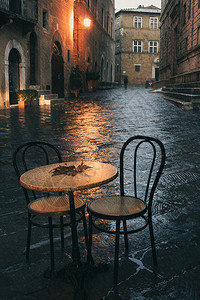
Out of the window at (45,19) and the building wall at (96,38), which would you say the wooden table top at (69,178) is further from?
the building wall at (96,38)

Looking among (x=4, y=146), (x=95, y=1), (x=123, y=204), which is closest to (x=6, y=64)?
(x=4, y=146)

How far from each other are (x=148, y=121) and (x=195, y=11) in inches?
484

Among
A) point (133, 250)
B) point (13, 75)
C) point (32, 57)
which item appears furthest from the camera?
point (32, 57)

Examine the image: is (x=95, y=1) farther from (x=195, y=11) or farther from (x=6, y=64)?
(x=6, y=64)

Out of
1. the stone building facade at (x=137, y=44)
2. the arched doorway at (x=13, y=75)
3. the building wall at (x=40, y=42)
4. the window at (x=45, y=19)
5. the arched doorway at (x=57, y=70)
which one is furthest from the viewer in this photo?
the stone building facade at (x=137, y=44)

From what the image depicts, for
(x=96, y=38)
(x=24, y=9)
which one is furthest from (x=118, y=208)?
(x=96, y=38)

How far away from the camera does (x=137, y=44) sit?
51719 mm

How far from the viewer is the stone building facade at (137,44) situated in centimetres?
5103

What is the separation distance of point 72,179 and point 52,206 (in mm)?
404

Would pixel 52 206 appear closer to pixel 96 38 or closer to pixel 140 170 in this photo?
pixel 140 170

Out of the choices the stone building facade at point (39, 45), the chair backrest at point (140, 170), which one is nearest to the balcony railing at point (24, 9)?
the stone building facade at point (39, 45)

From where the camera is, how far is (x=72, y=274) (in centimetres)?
208

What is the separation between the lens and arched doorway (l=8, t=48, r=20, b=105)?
15664 mm

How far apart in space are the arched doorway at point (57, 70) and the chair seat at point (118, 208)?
705 inches
